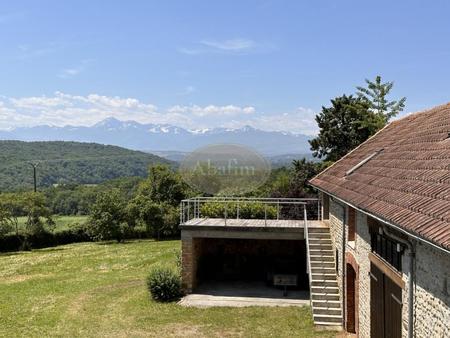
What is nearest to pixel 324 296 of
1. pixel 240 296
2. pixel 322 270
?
pixel 322 270

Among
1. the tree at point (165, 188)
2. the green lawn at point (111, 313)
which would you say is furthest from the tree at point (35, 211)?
the green lawn at point (111, 313)

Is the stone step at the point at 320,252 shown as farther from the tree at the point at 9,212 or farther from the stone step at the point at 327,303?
the tree at the point at 9,212

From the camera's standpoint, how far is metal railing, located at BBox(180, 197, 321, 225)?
20391 mm

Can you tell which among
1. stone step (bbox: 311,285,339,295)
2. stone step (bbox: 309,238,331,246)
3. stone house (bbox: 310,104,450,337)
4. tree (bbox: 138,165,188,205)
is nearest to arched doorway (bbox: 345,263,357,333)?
stone house (bbox: 310,104,450,337)

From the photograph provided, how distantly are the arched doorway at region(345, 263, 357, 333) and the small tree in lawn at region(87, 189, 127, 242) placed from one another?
92.4 feet

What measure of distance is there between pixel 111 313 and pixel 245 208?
982cm

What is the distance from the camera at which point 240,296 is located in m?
17.8

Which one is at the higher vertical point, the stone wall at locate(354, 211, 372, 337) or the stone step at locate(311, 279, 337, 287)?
the stone wall at locate(354, 211, 372, 337)

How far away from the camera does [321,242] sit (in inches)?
664

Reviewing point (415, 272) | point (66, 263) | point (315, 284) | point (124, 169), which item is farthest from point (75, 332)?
point (124, 169)

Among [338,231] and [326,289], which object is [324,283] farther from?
[338,231]

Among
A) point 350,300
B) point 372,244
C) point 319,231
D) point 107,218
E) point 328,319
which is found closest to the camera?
point 372,244

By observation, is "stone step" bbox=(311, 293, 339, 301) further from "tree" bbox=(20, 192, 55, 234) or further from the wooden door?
"tree" bbox=(20, 192, 55, 234)

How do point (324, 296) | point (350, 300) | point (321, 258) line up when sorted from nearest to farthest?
1. point (350, 300)
2. point (324, 296)
3. point (321, 258)
